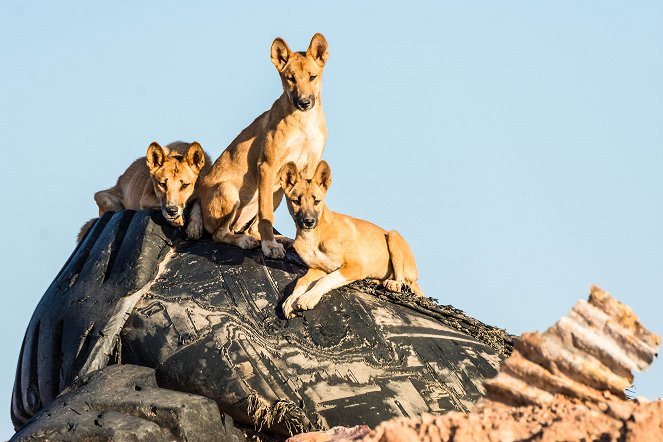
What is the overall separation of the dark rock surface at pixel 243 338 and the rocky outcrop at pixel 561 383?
4.48 meters

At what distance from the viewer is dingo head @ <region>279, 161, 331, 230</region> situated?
40.1ft

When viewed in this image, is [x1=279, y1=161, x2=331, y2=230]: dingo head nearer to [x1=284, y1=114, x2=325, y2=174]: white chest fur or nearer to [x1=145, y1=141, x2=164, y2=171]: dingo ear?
[x1=284, y1=114, x2=325, y2=174]: white chest fur

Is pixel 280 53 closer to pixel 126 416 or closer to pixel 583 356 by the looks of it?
pixel 126 416

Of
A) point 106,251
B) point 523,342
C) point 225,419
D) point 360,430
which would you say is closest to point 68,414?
point 225,419

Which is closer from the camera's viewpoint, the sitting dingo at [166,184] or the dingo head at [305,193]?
the dingo head at [305,193]

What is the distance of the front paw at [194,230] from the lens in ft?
43.4

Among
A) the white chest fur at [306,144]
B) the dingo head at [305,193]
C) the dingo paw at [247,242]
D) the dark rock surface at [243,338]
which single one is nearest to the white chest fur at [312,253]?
the dingo head at [305,193]

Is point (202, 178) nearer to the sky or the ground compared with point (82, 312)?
nearer to the sky

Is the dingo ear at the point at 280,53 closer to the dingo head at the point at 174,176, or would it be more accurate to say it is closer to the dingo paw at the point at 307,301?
the dingo head at the point at 174,176

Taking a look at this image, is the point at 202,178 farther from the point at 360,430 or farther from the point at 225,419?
the point at 360,430

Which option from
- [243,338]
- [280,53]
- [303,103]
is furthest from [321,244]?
[280,53]

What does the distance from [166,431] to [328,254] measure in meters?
2.84

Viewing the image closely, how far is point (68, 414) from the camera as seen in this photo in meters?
10.9

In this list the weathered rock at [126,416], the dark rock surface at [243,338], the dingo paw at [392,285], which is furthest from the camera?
the dingo paw at [392,285]
